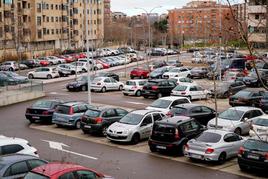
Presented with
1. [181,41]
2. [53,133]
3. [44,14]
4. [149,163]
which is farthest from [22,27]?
[149,163]

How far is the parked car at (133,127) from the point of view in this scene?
2244 centimetres

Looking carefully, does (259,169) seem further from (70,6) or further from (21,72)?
(70,6)

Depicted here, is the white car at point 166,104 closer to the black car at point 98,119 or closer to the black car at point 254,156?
the black car at point 98,119

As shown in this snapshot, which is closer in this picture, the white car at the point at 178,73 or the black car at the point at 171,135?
the black car at the point at 171,135

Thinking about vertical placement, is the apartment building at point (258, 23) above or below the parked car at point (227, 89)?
above

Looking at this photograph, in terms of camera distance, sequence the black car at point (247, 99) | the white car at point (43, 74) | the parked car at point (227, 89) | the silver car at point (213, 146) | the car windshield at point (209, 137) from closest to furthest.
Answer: the silver car at point (213, 146)
the car windshield at point (209, 137)
the black car at point (247, 99)
the parked car at point (227, 89)
the white car at point (43, 74)

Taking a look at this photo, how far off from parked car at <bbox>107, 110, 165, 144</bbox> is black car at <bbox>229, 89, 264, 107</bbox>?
405 inches

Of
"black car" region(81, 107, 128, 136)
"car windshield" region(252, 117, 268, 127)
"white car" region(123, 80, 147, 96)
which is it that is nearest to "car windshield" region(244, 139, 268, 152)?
"car windshield" region(252, 117, 268, 127)

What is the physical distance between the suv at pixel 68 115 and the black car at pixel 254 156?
10354 millimetres

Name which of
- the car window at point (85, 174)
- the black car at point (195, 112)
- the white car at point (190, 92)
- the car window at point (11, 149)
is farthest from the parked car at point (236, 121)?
the car window at point (85, 174)

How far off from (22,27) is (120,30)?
47.6 metres

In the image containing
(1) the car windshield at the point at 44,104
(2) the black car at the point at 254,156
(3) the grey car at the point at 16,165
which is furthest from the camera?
(1) the car windshield at the point at 44,104

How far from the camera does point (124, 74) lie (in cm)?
5897

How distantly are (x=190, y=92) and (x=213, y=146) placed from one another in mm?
17779
